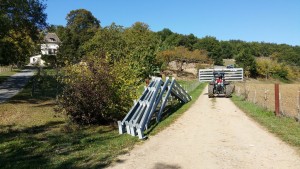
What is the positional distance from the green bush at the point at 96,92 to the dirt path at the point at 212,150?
115 inches

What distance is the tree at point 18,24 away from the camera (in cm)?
2771

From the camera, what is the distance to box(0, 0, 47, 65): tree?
90.9 feet

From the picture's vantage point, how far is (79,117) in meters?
14.5

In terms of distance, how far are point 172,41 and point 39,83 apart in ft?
324

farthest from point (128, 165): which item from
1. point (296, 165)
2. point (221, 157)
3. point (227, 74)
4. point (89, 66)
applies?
point (227, 74)

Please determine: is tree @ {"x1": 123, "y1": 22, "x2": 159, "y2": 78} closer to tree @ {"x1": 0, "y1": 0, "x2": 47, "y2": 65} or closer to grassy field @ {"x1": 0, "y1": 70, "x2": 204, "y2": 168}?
grassy field @ {"x1": 0, "y1": 70, "x2": 204, "y2": 168}

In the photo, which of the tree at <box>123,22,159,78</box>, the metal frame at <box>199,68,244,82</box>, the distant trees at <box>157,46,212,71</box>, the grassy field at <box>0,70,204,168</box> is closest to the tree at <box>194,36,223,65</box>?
the distant trees at <box>157,46,212,71</box>

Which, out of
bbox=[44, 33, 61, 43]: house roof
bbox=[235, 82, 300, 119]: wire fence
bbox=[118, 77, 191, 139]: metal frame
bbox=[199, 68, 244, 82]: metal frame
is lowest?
bbox=[235, 82, 300, 119]: wire fence

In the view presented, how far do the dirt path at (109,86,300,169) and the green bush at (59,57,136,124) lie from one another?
291 cm

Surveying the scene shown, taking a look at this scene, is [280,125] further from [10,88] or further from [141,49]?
[141,49]

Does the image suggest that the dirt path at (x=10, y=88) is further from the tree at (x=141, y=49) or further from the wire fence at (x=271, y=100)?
the wire fence at (x=271, y=100)

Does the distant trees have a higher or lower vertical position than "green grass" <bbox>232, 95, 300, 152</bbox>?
higher

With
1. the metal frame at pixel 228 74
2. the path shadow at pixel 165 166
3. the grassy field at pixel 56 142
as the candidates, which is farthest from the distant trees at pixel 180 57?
the path shadow at pixel 165 166

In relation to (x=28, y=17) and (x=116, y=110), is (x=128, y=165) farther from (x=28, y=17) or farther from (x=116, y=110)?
(x=28, y=17)
